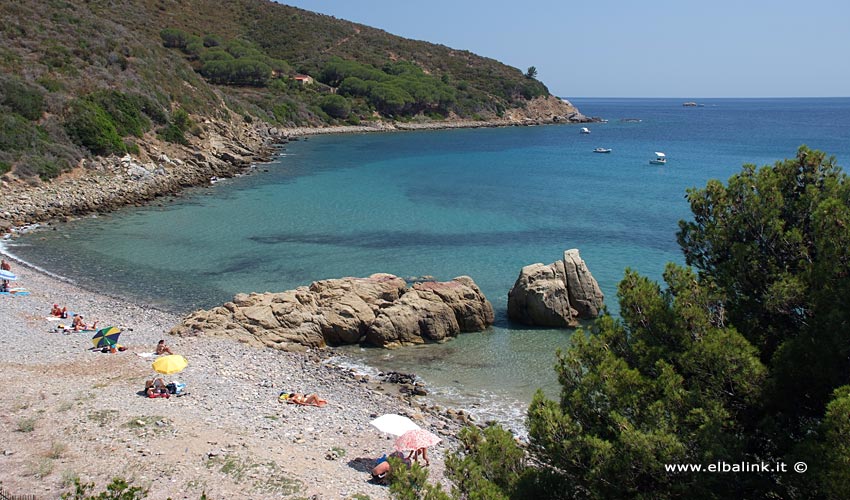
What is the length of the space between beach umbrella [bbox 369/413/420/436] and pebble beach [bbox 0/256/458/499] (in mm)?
473

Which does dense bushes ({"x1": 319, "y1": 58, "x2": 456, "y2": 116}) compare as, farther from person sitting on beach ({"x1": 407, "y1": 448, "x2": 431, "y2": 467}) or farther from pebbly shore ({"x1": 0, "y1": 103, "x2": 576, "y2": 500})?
person sitting on beach ({"x1": 407, "y1": 448, "x2": 431, "y2": 467})

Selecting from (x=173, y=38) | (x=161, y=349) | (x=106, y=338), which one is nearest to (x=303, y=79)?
(x=173, y=38)

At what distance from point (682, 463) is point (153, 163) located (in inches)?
2048

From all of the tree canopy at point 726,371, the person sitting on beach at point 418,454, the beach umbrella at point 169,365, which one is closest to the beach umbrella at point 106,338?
the beach umbrella at point 169,365

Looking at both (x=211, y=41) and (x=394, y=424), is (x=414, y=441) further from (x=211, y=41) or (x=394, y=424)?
(x=211, y=41)

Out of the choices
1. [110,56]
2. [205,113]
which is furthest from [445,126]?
[110,56]

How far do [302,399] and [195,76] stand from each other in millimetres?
68353

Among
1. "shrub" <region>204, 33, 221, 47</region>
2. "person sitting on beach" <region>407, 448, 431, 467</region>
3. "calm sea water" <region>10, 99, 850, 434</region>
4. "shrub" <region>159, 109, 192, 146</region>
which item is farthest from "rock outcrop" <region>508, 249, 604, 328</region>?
"shrub" <region>204, 33, 221, 47</region>

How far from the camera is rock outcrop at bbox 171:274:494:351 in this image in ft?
76.4

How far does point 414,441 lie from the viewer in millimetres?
14781

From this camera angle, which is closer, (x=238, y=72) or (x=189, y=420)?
(x=189, y=420)

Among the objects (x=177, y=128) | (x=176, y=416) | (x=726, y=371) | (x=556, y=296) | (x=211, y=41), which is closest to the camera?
(x=726, y=371)

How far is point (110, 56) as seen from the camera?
201 ft

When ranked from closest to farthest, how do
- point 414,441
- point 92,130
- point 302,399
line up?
point 414,441 → point 302,399 → point 92,130
